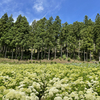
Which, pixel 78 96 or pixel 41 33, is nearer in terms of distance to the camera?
pixel 78 96

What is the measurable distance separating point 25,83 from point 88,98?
146 centimetres

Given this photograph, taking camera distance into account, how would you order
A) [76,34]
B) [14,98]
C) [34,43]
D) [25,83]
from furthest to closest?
1. [76,34]
2. [34,43]
3. [25,83]
4. [14,98]

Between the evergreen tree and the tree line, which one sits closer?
the tree line

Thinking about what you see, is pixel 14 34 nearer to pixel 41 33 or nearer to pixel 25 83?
pixel 41 33

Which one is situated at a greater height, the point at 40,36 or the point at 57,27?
the point at 57,27

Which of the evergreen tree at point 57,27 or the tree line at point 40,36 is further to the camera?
the evergreen tree at point 57,27

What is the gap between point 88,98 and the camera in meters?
1.46

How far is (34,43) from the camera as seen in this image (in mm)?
20406

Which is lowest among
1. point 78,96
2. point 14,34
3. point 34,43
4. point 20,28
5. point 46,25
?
point 78,96

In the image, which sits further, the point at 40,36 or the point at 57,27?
the point at 57,27

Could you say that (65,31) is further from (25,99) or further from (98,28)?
(25,99)

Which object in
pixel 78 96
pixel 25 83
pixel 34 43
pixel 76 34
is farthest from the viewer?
pixel 76 34

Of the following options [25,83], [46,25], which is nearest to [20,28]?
[46,25]

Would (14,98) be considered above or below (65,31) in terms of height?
below
